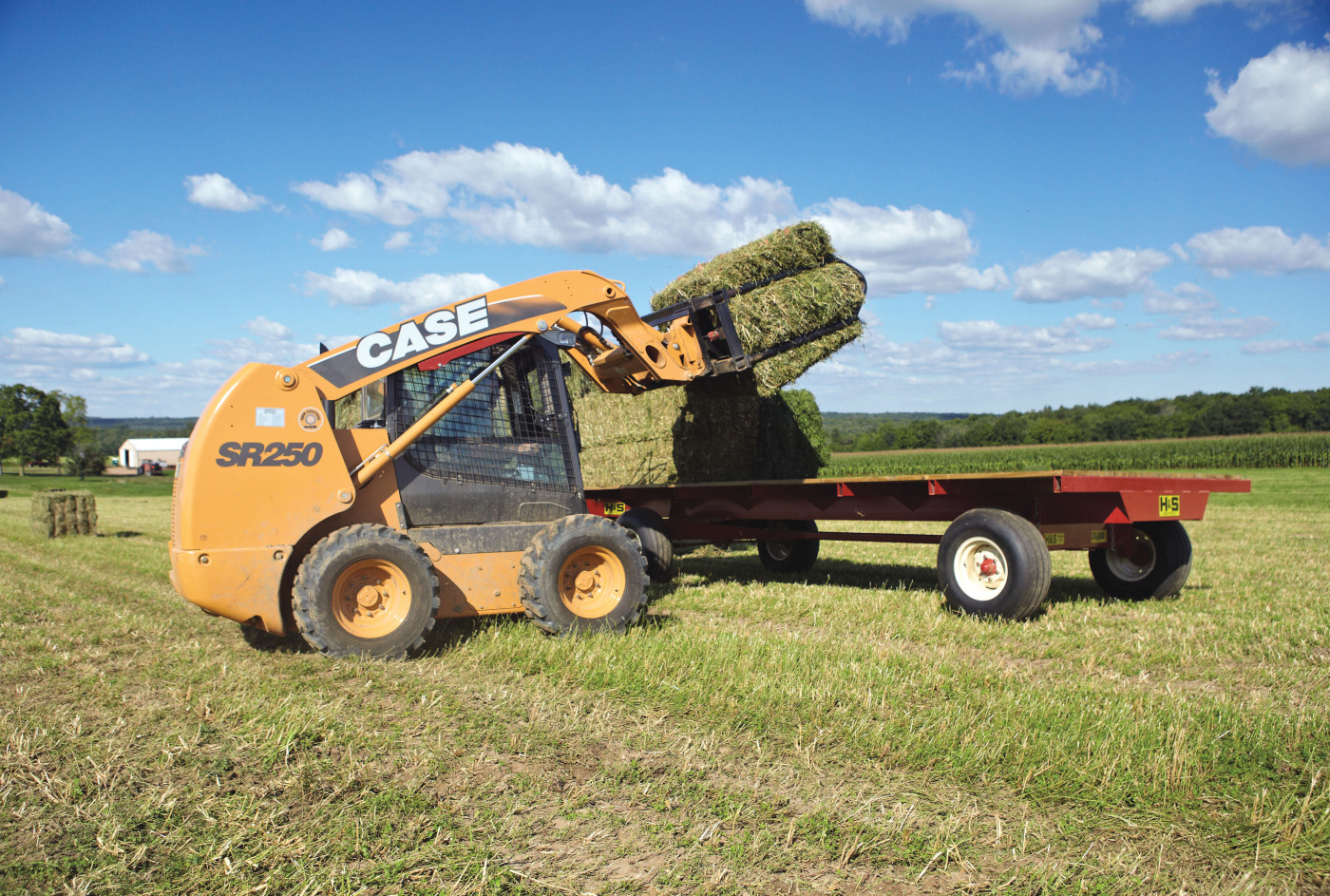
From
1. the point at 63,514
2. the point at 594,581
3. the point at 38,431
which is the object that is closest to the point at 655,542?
the point at 594,581

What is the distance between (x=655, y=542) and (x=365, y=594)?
391 cm

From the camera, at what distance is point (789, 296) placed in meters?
8.12

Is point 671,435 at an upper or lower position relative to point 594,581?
upper

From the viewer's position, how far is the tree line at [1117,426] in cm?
5247

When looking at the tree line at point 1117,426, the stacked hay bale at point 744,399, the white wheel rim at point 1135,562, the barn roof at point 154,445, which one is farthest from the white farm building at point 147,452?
the white wheel rim at point 1135,562

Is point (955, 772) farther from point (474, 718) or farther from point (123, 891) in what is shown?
point (123, 891)

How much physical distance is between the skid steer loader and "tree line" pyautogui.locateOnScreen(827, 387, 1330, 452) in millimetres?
47541

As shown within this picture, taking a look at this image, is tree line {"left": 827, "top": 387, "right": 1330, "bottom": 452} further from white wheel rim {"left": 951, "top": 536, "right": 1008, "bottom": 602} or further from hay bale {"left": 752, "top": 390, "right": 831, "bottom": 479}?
white wheel rim {"left": 951, "top": 536, "right": 1008, "bottom": 602}

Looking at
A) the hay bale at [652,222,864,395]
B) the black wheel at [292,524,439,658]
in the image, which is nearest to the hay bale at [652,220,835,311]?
the hay bale at [652,222,864,395]

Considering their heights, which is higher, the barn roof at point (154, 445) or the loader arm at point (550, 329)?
the barn roof at point (154, 445)

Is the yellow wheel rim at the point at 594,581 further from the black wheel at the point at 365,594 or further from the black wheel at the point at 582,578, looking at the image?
the black wheel at the point at 365,594

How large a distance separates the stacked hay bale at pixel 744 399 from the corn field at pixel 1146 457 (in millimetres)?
24024

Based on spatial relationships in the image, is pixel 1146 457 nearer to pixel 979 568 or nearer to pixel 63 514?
pixel 979 568

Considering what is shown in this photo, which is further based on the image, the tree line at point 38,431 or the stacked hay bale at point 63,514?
the tree line at point 38,431
